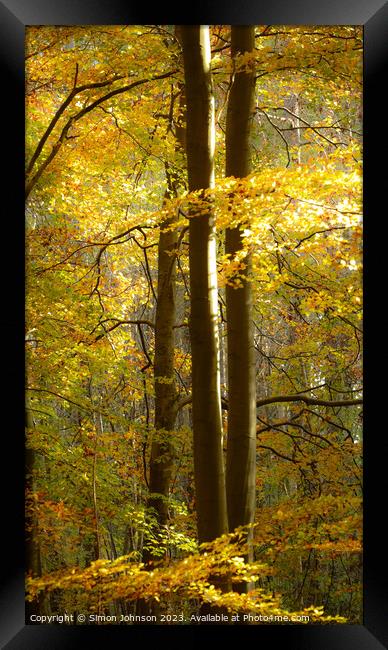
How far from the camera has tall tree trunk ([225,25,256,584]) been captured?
3.39m

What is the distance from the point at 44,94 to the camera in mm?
3281

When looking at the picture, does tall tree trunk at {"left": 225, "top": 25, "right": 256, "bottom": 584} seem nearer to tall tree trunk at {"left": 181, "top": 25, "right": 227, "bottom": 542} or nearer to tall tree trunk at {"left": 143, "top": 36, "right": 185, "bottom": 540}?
tall tree trunk at {"left": 181, "top": 25, "right": 227, "bottom": 542}

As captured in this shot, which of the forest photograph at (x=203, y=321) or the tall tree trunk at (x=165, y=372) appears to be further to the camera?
the tall tree trunk at (x=165, y=372)

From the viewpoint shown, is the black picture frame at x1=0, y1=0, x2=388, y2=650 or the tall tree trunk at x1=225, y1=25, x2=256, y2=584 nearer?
the black picture frame at x1=0, y1=0, x2=388, y2=650

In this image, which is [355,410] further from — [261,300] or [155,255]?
[155,255]

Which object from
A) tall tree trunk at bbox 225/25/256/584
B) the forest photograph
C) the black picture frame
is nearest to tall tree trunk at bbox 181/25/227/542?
the forest photograph

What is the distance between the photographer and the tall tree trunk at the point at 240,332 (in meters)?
3.39

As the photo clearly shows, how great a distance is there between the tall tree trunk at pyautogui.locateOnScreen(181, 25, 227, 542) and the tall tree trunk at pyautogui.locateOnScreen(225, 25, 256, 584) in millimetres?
115

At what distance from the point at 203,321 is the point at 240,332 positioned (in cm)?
24
